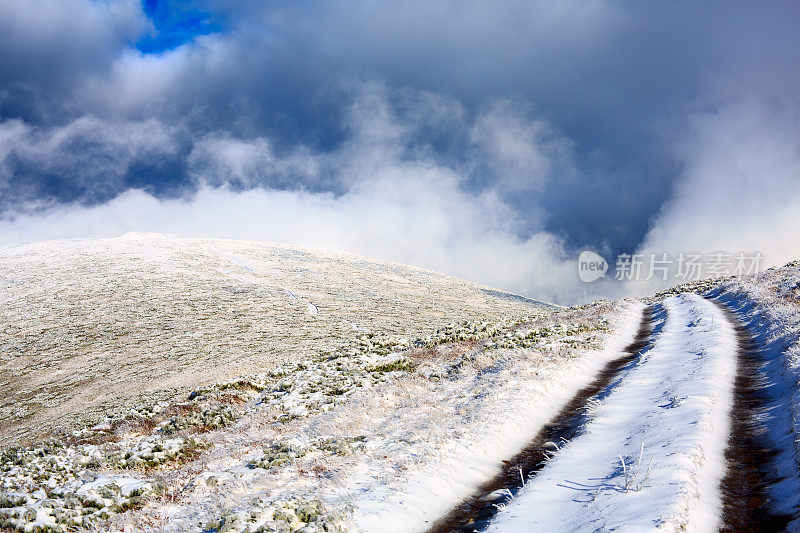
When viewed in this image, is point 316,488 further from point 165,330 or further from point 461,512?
point 165,330

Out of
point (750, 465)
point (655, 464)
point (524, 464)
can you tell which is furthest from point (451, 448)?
point (750, 465)

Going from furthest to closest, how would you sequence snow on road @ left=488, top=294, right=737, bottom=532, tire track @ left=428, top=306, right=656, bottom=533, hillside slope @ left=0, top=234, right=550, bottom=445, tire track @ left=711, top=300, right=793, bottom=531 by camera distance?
hillside slope @ left=0, top=234, right=550, bottom=445
tire track @ left=428, top=306, right=656, bottom=533
snow on road @ left=488, top=294, right=737, bottom=532
tire track @ left=711, top=300, right=793, bottom=531

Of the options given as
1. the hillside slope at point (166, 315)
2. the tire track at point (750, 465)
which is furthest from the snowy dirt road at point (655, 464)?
the hillside slope at point (166, 315)

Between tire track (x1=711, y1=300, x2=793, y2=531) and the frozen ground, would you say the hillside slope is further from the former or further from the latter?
tire track (x1=711, y1=300, x2=793, y2=531)

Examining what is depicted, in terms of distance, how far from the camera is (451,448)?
480 inches

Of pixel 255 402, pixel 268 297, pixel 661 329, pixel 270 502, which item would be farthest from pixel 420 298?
pixel 270 502

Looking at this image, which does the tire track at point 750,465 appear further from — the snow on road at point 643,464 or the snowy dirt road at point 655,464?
the snow on road at point 643,464

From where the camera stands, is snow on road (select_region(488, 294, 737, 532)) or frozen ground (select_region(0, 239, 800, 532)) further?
frozen ground (select_region(0, 239, 800, 532))

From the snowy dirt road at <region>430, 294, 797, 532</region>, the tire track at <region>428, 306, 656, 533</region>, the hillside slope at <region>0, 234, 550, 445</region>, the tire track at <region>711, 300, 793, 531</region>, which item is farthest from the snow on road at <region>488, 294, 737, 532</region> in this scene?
the hillside slope at <region>0, 234, 550, 445</region>

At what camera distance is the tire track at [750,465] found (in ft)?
26.7

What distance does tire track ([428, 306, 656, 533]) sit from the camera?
9523mm

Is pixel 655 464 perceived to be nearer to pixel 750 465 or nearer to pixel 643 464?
pixel 643 464

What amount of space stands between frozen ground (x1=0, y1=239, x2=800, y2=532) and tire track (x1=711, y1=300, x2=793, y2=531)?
0.18 ft

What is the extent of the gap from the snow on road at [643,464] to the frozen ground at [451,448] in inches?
1.8
